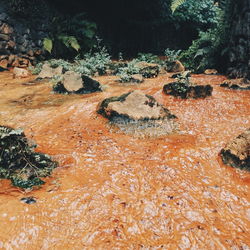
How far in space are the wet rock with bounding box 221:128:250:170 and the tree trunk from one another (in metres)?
3.89

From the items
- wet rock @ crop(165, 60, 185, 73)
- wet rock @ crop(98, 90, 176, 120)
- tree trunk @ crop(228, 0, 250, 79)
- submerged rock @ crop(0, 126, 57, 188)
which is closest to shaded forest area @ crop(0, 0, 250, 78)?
tree trunk @ crop(228, 0, 250, 79)

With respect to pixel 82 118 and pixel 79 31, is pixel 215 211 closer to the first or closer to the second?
pixel 82 118

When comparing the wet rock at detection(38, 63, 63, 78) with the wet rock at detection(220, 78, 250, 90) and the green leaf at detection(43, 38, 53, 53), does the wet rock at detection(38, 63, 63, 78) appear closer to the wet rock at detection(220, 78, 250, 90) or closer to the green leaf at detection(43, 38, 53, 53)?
the green leaf at detection(43, 38, 53, 53)

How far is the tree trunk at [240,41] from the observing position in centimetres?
602

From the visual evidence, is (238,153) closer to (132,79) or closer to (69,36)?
(132,79)

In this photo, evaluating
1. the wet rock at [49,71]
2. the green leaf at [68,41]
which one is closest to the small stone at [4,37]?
the green leaf at [68,41]

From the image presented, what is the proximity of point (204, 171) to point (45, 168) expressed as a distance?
1.69m

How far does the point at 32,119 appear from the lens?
390 cm

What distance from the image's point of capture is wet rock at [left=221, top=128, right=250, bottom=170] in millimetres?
2619

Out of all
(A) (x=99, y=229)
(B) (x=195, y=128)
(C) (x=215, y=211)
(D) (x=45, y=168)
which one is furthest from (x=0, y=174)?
(B) (x=195, y=128)

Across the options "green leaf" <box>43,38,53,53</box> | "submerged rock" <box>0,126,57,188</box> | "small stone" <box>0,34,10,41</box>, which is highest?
"small stone" <box>0,34,10,41</box>

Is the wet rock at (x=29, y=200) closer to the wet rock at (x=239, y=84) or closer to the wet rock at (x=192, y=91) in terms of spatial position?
the wet rock at (x=192, y=91)

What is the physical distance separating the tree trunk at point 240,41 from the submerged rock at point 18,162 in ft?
18.3

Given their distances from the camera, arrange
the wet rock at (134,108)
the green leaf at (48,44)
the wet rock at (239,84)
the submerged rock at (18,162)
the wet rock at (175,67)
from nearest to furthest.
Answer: the submerged rock at (18,162), the wet rock at (134,108), the wet rock at (239,84), the wet rock at (175,67), the green leaf at (48,44)
